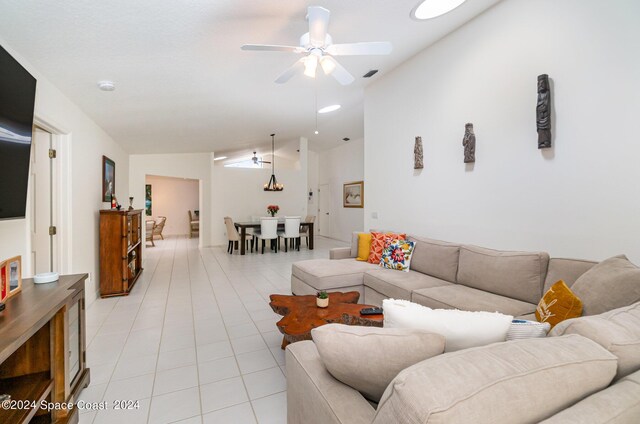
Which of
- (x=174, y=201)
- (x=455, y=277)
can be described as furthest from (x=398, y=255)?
(x=174, y=201)

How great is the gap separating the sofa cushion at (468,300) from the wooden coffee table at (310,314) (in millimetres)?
540

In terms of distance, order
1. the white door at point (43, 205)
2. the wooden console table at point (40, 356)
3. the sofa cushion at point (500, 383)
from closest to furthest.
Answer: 1. the sofa cushion at point (500, 383)
2. the wooden console table at point (40, 356)
3. the white door at point (43, 205)

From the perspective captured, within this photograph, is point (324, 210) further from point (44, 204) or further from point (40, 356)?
point (40, 356)

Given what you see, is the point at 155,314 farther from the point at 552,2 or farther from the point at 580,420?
the point at 552,2

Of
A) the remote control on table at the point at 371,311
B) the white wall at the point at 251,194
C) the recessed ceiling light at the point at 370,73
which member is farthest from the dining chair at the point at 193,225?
the remote control on table at the point at 371,311

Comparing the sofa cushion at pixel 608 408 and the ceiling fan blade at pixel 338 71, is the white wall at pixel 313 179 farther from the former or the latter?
the sofa cushion at pixel 608 408

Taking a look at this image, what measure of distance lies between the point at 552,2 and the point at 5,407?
13.9ft

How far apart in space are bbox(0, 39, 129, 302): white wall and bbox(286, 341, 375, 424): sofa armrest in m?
2.31

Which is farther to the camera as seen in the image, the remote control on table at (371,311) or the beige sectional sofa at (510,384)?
the remote control on table at (371,311)

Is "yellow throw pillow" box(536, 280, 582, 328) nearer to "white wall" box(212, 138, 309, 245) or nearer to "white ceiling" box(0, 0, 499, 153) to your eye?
"white ceiling" box(0, 0, 499, 153)

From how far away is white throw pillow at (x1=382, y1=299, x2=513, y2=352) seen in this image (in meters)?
1.00

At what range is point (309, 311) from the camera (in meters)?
2.27

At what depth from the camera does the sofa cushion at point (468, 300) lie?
7.04 feet

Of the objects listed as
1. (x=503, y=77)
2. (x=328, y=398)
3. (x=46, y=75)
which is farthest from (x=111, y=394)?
(x=503, y=77)
